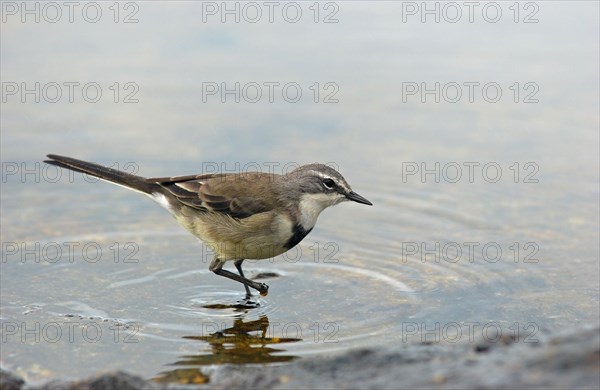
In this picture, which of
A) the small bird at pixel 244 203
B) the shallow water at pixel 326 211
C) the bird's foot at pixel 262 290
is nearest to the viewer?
the shallow water at pixel 326 211

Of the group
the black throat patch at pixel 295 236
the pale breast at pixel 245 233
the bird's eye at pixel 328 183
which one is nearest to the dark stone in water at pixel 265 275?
the pale breast at pixel 245 233

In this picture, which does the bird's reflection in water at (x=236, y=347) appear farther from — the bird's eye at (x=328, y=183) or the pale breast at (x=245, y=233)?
the bird's eye at (x=328, y=183)

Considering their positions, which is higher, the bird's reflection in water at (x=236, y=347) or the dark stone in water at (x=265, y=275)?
the dark stone in water at (x=265, y=275)

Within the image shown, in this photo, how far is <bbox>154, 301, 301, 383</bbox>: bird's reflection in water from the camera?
8250 mm

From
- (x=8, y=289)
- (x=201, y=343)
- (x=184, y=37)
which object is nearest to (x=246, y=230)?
(x=201, y=343)

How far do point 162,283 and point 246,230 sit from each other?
1.15 metres

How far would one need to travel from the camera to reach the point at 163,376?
25.6 feet

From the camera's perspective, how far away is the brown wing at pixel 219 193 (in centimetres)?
1073

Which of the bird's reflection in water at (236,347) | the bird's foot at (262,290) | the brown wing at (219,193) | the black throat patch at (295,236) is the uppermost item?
the brown wing at (219,193)

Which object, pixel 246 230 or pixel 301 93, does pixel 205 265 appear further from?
pixel 301 93

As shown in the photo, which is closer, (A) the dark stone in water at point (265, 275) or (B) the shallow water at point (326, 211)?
(B) the shallow water at point (326, 211)

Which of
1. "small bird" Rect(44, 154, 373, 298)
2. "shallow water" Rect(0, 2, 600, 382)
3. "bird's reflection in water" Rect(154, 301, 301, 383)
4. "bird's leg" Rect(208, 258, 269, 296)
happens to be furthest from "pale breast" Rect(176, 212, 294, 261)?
"bird's reflection in water" Rect(154, 301, 301, 383)

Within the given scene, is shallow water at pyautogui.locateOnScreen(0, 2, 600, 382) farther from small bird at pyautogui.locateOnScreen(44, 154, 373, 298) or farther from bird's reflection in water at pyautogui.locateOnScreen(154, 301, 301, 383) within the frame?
small bird at pyautogui.locateOnScreen(44, 154, 373, 298)

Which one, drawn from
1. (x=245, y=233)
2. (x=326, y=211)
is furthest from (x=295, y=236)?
(x=326, y=211)
